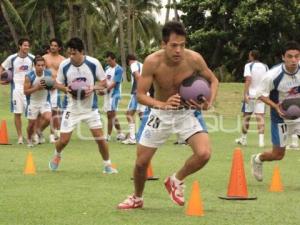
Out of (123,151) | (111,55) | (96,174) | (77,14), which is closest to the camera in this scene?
(96,174)

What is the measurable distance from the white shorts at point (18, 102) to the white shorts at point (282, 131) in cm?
807

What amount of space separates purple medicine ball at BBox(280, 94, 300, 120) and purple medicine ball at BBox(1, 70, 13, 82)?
28.0ft

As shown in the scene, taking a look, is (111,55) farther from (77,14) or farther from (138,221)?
(77,14)

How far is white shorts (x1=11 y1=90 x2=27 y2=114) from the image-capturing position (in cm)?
1780

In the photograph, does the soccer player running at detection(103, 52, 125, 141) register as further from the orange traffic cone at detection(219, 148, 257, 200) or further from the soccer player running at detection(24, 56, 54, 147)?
the orange traffic cone at detection(219, 148, 257, 200)

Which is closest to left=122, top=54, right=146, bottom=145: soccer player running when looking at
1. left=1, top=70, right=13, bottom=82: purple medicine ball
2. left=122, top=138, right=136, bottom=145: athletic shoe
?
left=122, top=138, right=136, bottom=145: athletic shoe

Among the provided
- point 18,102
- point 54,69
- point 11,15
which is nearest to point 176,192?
point 54,69

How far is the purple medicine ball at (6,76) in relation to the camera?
17.7 m

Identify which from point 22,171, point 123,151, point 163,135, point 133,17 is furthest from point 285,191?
point 133,17

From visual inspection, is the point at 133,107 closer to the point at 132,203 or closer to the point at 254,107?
the point at 254,107

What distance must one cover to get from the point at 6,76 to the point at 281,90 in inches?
330

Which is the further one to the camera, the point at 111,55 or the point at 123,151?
the point at 111,55

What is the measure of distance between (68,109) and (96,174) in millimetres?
1100

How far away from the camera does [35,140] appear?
17.5 m
